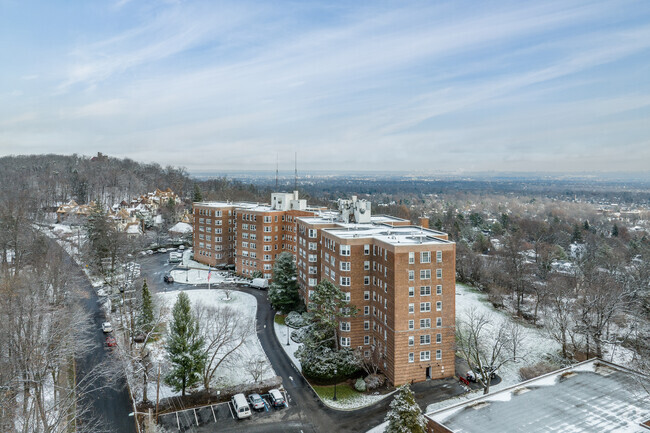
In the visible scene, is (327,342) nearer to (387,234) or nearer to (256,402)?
(256,402)

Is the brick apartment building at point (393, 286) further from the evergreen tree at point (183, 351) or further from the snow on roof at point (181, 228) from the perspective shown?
the snow on roof at point (181, 228)

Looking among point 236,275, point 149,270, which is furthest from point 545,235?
point 149,270

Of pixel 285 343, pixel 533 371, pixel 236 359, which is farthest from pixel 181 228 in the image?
pixel 533 371

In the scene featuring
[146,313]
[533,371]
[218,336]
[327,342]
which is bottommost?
[533,371]

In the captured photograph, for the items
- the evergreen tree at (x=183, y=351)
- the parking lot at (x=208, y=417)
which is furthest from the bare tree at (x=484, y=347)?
the evergreen tree at (x=183, y=351)

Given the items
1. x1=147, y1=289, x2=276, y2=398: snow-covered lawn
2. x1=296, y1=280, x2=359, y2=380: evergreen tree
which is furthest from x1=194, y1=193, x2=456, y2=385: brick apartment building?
x1=147, y1=289, x2=276, y2=398: snow-covered lawn

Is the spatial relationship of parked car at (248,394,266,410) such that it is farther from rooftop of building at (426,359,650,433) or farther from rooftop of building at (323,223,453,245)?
rooftop of building at (323,223,453,245)
